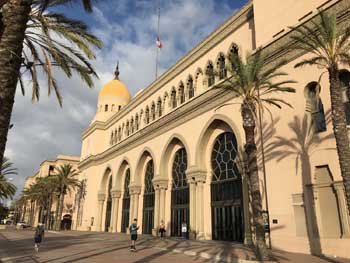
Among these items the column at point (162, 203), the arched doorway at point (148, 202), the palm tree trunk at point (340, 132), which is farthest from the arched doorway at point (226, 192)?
the palm tree trunk at point (340, 132)

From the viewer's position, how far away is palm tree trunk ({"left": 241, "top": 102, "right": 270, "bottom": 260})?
12469 millimetres

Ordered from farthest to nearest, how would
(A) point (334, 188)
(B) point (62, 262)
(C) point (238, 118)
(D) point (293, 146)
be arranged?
(C) point (238, 118) < (D) point (293, 146) < (A) point (334, 188) < (B) point (62, 262)

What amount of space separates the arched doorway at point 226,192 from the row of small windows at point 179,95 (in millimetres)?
4923

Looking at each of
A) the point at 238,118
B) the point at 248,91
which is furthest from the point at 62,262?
the point at 238,118

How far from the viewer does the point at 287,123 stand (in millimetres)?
16594

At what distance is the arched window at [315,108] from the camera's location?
15.3 m

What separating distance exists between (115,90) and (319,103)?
37863 millimetres

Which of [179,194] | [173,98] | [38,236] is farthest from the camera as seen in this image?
[173,98]

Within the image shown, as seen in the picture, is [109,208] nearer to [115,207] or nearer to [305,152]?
[115,207]

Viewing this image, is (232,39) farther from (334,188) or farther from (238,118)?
(334,188)

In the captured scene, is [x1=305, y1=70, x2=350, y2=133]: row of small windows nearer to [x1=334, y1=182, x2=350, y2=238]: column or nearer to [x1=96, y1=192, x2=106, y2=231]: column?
[x1=334, y1=182, x2=350, y2=238]: column

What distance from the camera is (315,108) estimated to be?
1579 centimetres

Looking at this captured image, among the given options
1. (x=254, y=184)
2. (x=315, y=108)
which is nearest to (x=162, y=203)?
(x=254, y=184)

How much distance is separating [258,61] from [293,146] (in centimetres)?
486
